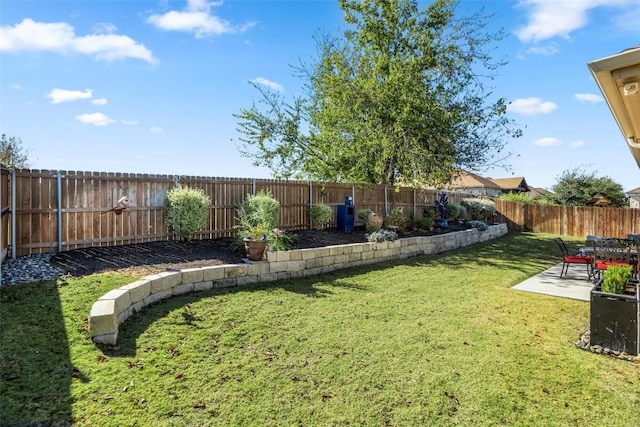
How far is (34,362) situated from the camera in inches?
118

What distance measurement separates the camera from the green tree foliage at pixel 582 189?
2344cm

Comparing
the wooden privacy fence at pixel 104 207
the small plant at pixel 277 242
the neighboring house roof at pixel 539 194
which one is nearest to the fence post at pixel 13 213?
the wooden privacy fence at pixel 104 207

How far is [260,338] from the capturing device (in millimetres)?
3818

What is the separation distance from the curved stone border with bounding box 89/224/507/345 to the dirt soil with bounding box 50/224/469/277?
0.46 meters

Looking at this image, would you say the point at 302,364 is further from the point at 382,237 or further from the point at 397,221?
the point at 397,221

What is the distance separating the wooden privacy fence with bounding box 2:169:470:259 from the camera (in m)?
6.01

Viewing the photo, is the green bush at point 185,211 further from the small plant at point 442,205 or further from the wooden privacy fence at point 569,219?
the wooden privacy fence at point 569,219

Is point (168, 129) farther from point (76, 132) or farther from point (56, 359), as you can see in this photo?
point (56, 359)

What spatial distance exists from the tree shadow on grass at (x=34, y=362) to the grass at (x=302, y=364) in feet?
0.04

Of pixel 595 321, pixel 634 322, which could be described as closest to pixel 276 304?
pixel 595 321

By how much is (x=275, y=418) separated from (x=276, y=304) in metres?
2.49

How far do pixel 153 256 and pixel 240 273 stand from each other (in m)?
1.72

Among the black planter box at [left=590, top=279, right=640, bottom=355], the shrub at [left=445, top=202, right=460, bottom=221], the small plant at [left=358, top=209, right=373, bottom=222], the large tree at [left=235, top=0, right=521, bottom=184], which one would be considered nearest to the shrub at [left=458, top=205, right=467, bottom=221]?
the shrub at [left=445, top=202, right=460, bottom=221]

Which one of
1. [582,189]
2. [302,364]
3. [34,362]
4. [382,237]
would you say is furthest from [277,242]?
[582,189]
